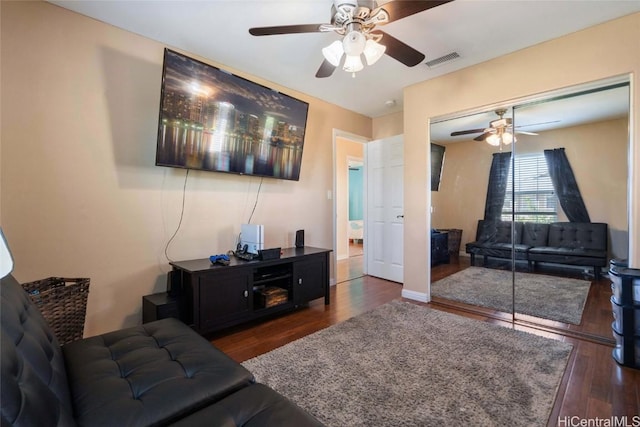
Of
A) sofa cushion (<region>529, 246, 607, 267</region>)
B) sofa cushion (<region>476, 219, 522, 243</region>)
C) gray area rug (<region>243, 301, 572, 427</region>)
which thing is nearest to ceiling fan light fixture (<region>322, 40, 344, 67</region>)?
gray area rug (<region>243, 301, 572, 427</region>)

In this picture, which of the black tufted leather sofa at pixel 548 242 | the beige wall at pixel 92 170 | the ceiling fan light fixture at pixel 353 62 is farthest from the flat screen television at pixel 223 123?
the black tufted leather sofa at pixel 548 242

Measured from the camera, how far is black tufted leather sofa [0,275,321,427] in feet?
2.73

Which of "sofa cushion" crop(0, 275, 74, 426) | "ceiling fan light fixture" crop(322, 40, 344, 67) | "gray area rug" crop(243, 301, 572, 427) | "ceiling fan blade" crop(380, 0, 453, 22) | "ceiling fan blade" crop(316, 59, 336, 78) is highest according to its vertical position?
"ceiling fan blade" crop(380, 0, 453, 22)

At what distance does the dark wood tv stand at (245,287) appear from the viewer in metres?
2.43

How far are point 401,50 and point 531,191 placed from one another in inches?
81.3

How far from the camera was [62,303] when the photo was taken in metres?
1.92

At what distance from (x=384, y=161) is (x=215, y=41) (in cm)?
277

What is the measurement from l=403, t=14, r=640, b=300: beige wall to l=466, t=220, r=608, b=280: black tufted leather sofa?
1.49 ft

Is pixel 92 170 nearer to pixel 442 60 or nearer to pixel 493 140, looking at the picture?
pixel 442 60

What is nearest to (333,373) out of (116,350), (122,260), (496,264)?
(116,350)

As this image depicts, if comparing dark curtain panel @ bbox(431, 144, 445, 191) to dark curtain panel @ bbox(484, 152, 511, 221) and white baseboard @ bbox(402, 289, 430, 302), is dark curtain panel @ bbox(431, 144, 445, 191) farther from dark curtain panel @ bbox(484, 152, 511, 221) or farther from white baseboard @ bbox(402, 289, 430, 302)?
white baseboard @ bbox(402, 289, 430, 302)

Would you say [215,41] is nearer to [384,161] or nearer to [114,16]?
[114,16]

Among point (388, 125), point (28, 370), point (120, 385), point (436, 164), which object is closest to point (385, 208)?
Answer: point (436, 164)

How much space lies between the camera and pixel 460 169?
3.59m
